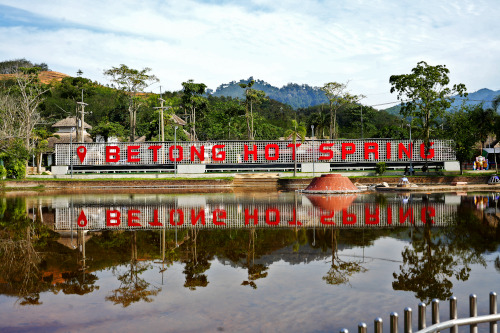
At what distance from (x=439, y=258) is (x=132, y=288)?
21.7 ft

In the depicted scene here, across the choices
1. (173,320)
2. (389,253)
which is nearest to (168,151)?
(389,253)

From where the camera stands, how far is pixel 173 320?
651 cm

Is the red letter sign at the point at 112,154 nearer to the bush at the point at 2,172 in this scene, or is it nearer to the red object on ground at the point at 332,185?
the bush at the point at 2,172

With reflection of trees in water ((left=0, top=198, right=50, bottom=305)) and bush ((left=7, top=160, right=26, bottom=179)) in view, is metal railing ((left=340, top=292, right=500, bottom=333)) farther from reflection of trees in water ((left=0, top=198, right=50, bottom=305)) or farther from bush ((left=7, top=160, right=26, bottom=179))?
bush ((left=7, top=160, right=26, bottom=179))

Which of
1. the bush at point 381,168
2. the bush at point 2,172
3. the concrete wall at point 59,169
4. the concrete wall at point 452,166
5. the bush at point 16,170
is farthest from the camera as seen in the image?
the concrete wall at point 59,169

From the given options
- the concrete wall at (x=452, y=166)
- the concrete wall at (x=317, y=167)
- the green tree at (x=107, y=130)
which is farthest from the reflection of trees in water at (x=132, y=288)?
the green tree at (x=107, y=130)

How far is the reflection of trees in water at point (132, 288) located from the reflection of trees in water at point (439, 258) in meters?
4.35

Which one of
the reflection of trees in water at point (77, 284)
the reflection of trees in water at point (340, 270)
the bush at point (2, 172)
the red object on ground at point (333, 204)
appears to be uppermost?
the bush at point (2, 172)

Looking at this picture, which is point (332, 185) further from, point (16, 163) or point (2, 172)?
point (16, 163)

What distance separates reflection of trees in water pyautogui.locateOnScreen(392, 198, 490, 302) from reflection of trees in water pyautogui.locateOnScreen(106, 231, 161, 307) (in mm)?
4350

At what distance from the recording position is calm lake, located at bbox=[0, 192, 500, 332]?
6.65m

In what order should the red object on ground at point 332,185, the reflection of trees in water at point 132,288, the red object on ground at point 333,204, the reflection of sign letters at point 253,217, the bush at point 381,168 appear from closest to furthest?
the reflection of trees in water at point 132,288 < the reflection of sign letters at point 253,217 < the red object on ground at point 333,204 < the red object on ground at point 332,185 < the bush at point 381,168

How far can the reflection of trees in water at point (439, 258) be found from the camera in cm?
792

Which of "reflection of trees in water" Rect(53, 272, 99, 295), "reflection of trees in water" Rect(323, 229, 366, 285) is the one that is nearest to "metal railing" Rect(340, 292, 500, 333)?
"reflection of trees in water" Rect(323, 229, 366, 285)
